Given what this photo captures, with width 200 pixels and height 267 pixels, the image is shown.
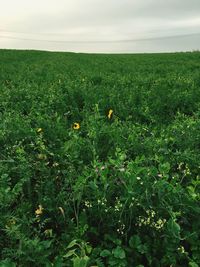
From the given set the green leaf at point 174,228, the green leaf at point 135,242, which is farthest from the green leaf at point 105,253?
the green leaf at point 174,228

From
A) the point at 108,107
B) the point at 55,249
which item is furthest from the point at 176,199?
the point at 108,107

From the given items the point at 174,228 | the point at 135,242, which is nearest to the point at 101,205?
the point at 135,242

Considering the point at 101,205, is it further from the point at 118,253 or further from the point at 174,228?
the point at 174,228

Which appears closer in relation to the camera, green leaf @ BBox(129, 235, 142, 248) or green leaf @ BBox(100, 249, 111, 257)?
green leaf @ BBox(100, 249, 111, 257)

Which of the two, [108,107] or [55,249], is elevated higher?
[108,107]

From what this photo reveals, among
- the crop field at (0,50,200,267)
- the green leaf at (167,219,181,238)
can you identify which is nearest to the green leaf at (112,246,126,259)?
the crop field at (0,50,200,267)

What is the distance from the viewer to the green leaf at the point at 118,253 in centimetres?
254

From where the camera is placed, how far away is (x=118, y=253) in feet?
8.39

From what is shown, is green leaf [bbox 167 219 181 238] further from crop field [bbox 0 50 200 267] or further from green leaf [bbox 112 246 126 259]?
green leaf [bbox 112 246 126 259]

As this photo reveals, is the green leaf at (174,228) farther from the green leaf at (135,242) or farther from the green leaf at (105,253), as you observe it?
the green leaf at (105,253)

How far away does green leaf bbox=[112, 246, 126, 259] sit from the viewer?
8.32 feet

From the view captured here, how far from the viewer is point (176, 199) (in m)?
2.88

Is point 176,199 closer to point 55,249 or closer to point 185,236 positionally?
point 185,236

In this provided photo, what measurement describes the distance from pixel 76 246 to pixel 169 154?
4.86 feet
